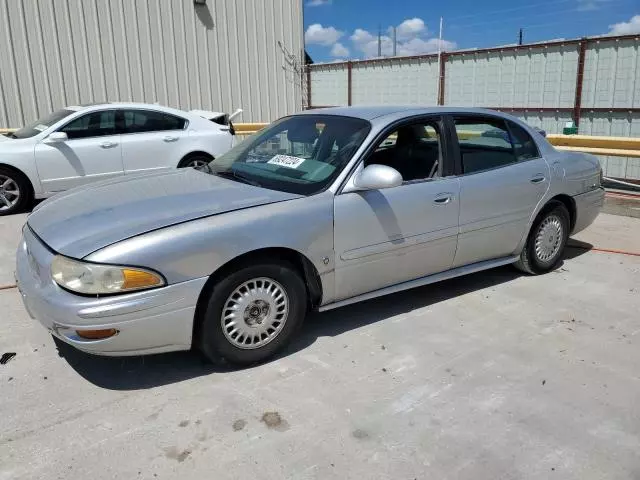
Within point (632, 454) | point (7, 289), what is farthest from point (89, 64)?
point (632, 454)

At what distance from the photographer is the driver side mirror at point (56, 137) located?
24.4 ft

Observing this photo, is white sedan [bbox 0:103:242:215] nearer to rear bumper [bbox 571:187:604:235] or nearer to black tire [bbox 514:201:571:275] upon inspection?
black tire [bbox 514:201:571:275]

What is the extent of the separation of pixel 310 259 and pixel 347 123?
1158 millimetres

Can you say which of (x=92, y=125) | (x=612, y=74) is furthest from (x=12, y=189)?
(x=612, y=74)

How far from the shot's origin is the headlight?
285 cm

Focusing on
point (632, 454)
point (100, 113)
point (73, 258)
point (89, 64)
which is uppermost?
point (89, 64)

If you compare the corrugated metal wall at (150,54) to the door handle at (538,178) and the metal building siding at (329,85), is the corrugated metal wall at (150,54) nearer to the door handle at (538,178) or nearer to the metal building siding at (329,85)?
the metal building siding at (329,85)

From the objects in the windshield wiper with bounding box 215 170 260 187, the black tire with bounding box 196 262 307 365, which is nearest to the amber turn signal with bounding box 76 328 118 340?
the black tire with bounding box 196 262 307 365

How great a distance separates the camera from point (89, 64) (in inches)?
438

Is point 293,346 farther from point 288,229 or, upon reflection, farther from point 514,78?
point 514,78

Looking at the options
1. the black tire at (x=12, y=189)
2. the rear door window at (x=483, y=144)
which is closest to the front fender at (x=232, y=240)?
the rear door window at (x=483, y=144)

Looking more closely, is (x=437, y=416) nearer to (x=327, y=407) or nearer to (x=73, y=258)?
(x=327, y=407)

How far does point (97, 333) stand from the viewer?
2895 millimetres

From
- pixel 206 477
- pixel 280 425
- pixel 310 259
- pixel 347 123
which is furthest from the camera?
pixel 347 123
